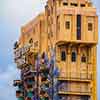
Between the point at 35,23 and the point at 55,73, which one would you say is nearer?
the point at 55,73

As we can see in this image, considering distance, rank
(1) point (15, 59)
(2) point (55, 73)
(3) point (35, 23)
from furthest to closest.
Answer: (1) point (15, 59) < (3) point (35, 23) < (2) point (55, 73)

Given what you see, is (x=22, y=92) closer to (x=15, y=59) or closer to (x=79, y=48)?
(x=15, y=59)

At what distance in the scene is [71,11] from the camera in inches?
2840

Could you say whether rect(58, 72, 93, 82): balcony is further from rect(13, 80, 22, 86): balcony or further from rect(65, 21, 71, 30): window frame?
rect(13, 80, 22, 86): balcony

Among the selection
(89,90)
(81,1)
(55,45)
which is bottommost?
(89,90)

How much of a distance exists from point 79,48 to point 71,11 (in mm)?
3847

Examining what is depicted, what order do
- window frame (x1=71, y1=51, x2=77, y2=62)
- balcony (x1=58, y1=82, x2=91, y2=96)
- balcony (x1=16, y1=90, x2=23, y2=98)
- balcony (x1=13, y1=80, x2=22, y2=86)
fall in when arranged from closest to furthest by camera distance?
balcony (x1=58, y1=82, x2=91, y2=96)
window frame (x1=71, y1=51, x2=77, y2=62)
balcony (x1=16, y1=90, x2=23, y2=98)
balcony (x1=13, y1=80, x2=22, y2=86)

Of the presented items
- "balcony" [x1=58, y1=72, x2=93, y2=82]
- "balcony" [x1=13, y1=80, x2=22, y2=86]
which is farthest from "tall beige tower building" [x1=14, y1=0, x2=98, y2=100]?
"balcony" [x1=13, y1=80, x2=22, y2=86]

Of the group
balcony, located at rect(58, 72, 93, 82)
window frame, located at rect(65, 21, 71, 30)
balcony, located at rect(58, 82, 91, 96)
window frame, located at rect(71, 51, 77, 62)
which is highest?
window frame, located at rect(65, 21, 71, 30)

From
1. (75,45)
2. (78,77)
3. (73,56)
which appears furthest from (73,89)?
(75,45)

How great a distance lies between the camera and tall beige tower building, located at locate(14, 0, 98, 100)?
235ft

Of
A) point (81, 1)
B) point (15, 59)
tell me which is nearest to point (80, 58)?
point (81, 1)

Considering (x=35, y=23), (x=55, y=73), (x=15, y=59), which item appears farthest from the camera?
(x=15, y=59)

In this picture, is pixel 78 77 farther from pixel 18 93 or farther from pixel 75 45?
pixel 18 93
